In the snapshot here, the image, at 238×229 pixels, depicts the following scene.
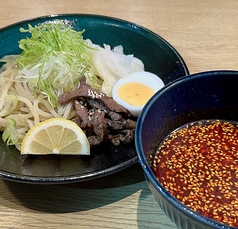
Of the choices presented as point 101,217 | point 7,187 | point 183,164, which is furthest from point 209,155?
point 7,187

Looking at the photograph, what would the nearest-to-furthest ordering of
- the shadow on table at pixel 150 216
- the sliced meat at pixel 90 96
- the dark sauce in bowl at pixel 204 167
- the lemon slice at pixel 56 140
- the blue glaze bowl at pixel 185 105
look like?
1. the dark sauce in bowl at pixel 204 167
2. the blue glaze bowl at pixel 185 105
3. the shadow on table at pixel 150 216
4. the lemon slice at pixel 56 140
5. the sliced meat at pixel 90 96

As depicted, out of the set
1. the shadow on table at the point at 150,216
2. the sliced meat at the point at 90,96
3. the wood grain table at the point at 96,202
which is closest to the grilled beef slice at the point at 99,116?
the sliced meat at the point at 90,96

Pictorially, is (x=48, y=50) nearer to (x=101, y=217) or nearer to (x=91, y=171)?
(x=91, y=171)

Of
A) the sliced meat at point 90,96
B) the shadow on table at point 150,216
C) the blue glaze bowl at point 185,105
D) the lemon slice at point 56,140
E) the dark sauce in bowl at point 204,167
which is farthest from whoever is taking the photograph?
the sliced meat at point 90,96

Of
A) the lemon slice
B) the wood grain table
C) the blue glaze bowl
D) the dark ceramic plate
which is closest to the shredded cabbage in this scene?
the dark ceramic plate

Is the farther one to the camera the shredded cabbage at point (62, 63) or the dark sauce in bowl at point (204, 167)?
the shredded cabbage at point (62, 63)

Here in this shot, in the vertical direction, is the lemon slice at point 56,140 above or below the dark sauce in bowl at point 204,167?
below

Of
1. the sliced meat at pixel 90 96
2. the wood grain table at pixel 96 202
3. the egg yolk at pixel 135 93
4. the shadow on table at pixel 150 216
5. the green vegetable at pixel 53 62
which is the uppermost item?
the green vegetable at pixel 53 62

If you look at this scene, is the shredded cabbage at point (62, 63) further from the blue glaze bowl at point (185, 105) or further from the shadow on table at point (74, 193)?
the blue glaze bowl at point (185, 105)
